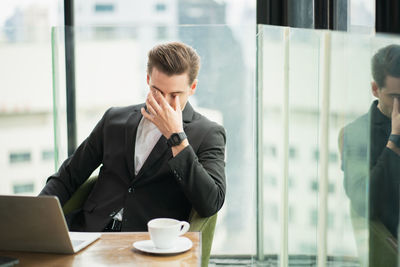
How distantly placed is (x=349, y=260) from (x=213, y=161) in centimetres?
74

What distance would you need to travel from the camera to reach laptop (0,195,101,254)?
1257mm

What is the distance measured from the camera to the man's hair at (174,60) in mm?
2101

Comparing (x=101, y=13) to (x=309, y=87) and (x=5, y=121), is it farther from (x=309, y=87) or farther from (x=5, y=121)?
(x=309, y=87)

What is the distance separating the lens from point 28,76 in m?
3.09

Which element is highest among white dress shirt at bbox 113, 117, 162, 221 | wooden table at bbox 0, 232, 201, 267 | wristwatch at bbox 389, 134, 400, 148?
wristwatch at bbox 389, 134, 400, 148

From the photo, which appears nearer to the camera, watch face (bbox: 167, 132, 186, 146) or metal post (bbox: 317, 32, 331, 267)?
metal post (bbox: 317, 32, 331, 267)

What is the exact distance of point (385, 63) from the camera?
3.83 ft

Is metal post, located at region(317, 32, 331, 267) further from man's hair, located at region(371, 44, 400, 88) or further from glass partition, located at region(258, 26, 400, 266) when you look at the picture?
man's hair, located at region(371, 44, 400, 88)

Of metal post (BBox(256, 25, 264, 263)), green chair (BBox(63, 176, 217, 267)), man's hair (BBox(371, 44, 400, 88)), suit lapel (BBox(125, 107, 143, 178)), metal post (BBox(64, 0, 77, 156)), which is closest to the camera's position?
man's hair (BBox(371, 44, 400, 88))

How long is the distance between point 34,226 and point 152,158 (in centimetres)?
80

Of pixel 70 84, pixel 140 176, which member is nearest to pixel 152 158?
pixel 140 176

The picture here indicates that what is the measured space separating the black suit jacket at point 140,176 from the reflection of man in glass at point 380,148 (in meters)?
0.67

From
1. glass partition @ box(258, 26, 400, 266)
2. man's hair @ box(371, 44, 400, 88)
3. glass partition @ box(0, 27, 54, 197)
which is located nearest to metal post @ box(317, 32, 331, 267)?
glass partition @ box(258, 26, 400, 266)

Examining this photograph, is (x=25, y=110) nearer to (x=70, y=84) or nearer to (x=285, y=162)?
(x=70, y=84)
